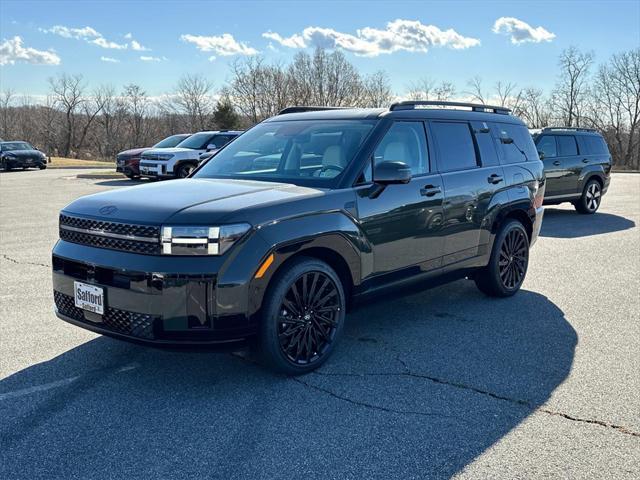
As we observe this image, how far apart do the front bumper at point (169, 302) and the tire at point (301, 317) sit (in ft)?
0.61

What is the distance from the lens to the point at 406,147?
492 cm

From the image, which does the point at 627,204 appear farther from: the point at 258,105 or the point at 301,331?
the point at 258,105

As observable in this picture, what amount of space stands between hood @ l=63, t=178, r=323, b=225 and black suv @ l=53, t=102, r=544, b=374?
0.01 meters

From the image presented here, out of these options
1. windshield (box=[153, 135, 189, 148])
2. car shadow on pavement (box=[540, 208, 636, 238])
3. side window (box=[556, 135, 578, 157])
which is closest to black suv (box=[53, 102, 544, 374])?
car shadow on pavement (box=[540, 208, 636, 238])

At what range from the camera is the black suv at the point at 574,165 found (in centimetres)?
1292

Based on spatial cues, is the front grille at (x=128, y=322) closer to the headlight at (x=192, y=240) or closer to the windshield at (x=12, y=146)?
the headlight at (x=192, y=240)

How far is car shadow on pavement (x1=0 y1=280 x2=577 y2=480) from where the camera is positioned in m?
2.98

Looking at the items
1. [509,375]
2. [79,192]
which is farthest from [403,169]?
[79,192]

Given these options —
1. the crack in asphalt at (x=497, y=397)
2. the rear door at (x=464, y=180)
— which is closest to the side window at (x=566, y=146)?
the rear door at (x=464, y=180)

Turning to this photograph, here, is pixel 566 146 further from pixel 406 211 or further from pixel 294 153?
pixel 294 153

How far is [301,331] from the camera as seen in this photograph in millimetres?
4031

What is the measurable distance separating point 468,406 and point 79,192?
54.7ft

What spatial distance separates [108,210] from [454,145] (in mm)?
3192

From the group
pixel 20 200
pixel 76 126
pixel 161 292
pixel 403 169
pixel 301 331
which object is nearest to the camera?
pixel 161 292
